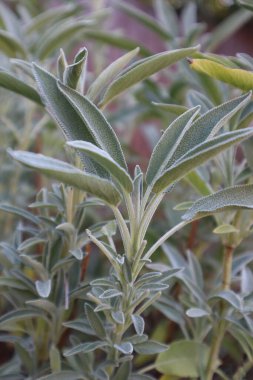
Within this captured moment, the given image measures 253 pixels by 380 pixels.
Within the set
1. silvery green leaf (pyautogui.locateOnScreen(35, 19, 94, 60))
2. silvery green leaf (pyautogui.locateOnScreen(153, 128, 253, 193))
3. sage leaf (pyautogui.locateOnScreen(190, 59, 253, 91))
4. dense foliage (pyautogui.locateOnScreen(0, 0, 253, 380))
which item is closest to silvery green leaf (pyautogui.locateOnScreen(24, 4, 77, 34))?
dense foliage (pyautogui.locateOnScreen(0, 0, 253, 380))

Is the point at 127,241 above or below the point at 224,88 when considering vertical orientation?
below

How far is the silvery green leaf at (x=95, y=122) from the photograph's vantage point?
503 mm

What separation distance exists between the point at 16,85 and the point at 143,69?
0.54ft

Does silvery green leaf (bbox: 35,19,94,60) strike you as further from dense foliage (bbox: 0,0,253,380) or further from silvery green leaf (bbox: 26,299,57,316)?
silvery green leaf (bbox: 26,299,57,316)

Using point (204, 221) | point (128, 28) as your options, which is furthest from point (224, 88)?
point (128, 28)

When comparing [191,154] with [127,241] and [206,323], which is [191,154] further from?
[206,323]

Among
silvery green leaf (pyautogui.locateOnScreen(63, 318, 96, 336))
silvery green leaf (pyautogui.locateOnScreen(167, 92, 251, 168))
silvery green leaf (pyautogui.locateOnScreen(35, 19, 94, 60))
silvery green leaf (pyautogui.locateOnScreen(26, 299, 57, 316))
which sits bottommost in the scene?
silvery green leaf (pyautogui.locateOnScreen(63, 318, 96, 336))

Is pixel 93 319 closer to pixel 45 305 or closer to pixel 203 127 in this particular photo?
pixel 45 305

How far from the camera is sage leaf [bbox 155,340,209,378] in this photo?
0.72 m

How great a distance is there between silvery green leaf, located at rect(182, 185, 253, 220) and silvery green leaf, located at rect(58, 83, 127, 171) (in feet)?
0.30

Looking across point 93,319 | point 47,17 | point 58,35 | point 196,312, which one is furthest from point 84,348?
point 47,17

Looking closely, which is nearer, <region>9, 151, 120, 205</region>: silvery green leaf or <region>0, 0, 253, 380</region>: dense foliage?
<region>9, 151, 120, 205</region>: silvery green leaf

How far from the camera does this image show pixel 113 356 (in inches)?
24.5

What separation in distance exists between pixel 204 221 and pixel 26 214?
1.27 ft
